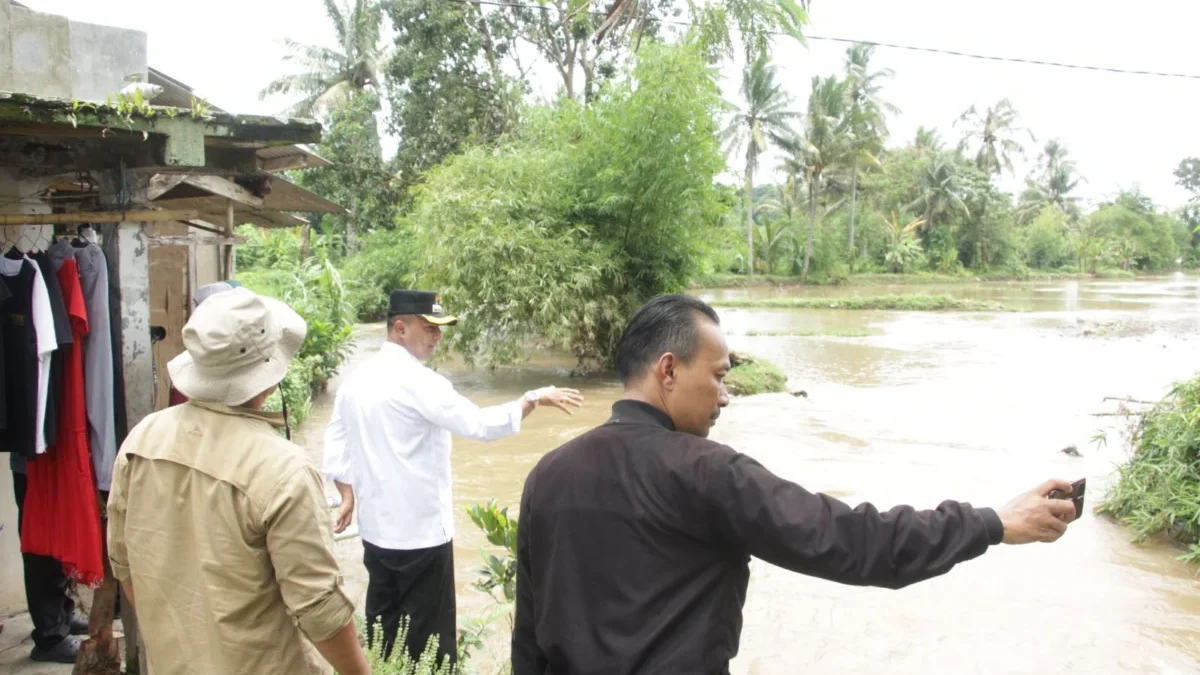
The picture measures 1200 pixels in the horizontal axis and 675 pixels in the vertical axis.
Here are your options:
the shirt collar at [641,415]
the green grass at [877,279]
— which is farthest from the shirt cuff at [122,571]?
the green grass at [877,279]

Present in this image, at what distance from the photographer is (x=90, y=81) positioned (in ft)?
15.7

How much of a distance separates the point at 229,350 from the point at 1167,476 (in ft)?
24.7

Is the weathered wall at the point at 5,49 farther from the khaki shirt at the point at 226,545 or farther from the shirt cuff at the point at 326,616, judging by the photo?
the shirt cuff at the point at 326,616

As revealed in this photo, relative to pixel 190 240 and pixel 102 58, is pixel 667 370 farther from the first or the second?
pixel 102 58

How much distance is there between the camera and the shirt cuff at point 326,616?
1.93 meters

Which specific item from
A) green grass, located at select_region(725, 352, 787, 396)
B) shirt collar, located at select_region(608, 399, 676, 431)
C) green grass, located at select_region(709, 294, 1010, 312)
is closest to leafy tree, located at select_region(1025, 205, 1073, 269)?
green grass, located at select_region(709, 294, 1010, 312)

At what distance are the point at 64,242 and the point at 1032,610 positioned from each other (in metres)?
6.23

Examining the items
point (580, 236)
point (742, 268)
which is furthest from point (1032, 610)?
point (742, 268)

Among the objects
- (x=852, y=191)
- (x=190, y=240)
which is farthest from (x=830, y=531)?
(x=852, y=191)

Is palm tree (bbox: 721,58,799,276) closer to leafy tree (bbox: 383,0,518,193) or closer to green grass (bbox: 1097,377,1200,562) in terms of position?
leafy tree (bbox: 383,0,518,193)

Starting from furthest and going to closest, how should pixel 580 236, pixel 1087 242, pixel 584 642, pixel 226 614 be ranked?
pixel 1087 242 < pixel 580 236 < pixel 226 614 < pixel 584 642

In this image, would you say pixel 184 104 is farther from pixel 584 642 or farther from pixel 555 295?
pixel 555 295

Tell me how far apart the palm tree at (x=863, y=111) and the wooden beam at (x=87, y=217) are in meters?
38.9

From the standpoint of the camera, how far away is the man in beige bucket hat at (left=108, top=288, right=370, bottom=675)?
1.91m
